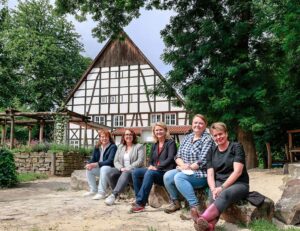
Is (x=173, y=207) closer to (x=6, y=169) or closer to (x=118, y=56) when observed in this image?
(x=6, y=169)

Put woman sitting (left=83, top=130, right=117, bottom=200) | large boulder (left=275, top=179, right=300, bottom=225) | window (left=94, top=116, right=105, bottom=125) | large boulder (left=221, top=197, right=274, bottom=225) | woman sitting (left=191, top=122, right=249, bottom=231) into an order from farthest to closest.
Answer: window (left=94, top=116, right=105, bottom=125), woman sitting (left=83, top=130, right=117, bottom=200), large boulder (left=275, top=179, right=300, bottom=225), large boulder (left=221, top=197, right=274, bottom=225), woman sitting (left=191, top=122, right=249, bottom=231)

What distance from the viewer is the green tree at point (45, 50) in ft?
121

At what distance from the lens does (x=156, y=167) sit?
21.0 feet

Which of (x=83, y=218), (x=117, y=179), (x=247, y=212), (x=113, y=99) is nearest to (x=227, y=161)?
(x=247, y=212)

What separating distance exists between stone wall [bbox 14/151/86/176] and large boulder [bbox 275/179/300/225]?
1345 centimetres

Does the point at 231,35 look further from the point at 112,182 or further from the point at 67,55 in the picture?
the point at 67,55

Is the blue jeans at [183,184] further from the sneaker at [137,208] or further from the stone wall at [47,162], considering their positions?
the stone wall at [47,162]

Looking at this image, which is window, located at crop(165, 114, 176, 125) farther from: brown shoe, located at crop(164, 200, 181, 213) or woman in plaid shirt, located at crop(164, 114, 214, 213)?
brown shoe, located at crop(164, 200, 181, 213)

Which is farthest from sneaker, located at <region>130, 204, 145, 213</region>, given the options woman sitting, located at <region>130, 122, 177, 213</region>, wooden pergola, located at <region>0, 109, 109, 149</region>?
wooden pergola, located at <region>0, 109, 109, 149</region>

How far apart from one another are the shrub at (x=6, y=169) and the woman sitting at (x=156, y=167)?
255 inches

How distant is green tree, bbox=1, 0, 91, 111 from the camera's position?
3678 centimetres

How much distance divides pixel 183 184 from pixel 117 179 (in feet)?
7.28

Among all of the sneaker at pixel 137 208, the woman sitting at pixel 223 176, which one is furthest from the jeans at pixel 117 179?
the woman sitting at pixel 223 176

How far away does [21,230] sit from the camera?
5078mm
